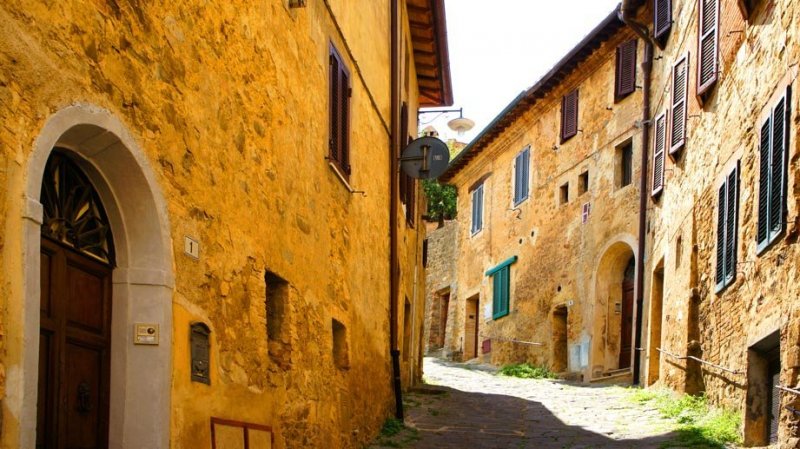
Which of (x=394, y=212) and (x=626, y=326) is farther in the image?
(x=626, y=326)

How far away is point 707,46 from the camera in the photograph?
40.6 feet

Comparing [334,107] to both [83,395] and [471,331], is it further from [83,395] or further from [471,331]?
[471,331]

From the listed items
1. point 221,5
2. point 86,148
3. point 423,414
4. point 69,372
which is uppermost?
point 221,5

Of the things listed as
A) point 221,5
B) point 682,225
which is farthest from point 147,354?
point 682,225

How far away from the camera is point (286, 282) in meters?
7.63

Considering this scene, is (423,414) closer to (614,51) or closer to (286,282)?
(286,282)

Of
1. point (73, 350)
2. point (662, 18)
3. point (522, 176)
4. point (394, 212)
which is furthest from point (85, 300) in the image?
point (522, 176)

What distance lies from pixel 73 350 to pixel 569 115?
17.5m

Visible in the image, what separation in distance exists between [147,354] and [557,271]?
16897mm

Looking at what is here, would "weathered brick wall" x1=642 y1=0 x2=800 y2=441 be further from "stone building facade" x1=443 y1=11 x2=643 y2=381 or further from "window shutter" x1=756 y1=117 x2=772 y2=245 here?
"stone building facade" x1=443 y1=11 x2=643 y2=381

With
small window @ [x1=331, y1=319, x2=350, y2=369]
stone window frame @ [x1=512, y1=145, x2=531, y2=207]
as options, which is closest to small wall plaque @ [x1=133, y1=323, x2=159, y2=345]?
small window @ [x1=331, y1=319, x2=350, y2=369]

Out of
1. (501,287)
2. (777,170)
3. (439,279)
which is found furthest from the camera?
(439,279)

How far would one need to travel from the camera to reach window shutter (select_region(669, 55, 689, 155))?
558 inches

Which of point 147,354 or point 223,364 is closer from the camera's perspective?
point 147,354
